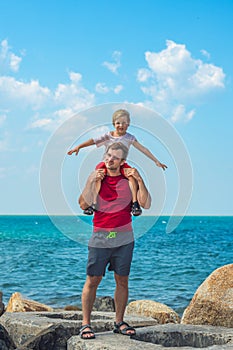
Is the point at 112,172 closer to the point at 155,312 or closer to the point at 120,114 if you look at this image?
the point at 120,114

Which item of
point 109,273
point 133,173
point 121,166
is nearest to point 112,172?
point 121,166

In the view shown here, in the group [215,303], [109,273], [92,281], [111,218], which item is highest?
[111,218]

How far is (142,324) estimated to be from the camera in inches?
320

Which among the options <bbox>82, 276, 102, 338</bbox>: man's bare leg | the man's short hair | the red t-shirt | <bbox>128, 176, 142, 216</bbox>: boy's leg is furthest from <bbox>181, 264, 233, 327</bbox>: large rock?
the man's short hair

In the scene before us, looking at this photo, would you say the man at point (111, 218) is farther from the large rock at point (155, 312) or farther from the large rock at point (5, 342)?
the large rock at point (155, 312)

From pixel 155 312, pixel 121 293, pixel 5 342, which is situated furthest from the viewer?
pixel 155 312

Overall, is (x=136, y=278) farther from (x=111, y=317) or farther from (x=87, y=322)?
(x=87, y=322)

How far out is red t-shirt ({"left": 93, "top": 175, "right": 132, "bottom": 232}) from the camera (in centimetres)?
657

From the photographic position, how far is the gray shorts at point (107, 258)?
261 inches

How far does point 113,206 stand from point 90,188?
1.04ft

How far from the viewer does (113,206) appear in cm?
658

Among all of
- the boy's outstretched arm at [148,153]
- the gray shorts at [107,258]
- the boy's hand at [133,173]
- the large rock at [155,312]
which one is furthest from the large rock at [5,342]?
the large rock at [155,312]

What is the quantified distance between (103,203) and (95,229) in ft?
1.00

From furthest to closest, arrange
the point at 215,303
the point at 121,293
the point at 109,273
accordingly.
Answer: the point at 109,273 → the point at 215,303 → the point at 121,293
